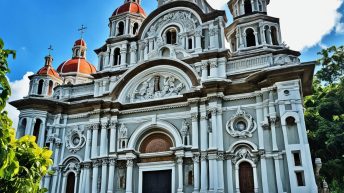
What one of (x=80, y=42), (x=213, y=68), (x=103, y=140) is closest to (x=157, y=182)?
(x=103, y=140)

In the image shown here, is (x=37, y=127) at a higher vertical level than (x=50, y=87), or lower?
lower

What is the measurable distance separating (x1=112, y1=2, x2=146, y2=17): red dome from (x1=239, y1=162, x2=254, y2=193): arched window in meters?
13.2

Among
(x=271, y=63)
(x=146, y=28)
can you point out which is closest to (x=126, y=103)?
(x=146, y=28)

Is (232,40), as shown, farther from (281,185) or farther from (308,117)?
(281,185)

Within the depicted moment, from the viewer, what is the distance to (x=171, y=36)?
20625mm

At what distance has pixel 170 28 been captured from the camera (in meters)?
20.6

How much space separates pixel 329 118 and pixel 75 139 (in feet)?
55.6

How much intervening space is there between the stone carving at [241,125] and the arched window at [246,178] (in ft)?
4.71

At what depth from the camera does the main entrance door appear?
55.8 ft

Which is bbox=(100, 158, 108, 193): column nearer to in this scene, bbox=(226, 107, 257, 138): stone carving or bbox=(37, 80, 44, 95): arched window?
bbox=(226, 107, 257, 138): stone carving

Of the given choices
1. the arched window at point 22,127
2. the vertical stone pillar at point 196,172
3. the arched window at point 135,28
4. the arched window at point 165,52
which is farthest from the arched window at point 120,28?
the vertical stone pillar at point 196,172

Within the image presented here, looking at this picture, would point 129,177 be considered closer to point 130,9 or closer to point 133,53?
point 133,53

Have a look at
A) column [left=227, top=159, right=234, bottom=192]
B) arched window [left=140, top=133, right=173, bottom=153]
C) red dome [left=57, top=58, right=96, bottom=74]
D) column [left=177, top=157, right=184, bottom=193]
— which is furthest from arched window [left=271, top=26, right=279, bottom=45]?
red dome [left=57, top=58, right=96, bottom=74]

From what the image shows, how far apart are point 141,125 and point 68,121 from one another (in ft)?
16.3
